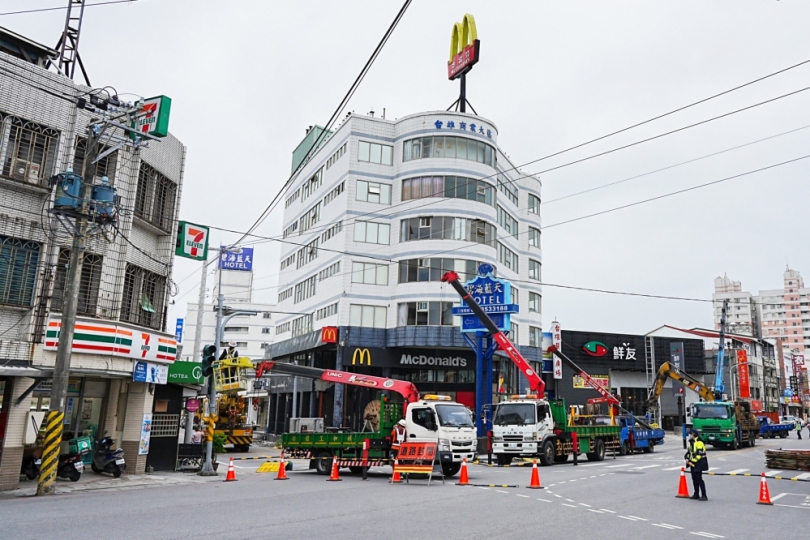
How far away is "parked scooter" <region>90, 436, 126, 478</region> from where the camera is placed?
20.1m

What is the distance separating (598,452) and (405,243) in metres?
18.8

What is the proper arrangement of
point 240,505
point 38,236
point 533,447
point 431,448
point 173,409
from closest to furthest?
point 240,505 → point 38,236 → point 431,448 → point 173,409 → point 533,447

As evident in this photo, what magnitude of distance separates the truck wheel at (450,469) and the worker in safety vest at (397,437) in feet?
5.54

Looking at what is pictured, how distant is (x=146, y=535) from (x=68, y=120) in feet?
45.4

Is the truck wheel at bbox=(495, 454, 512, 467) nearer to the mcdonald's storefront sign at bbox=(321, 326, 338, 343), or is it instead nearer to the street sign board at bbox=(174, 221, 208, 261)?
the street sign board at bbox=(174, 221, 208, 261)

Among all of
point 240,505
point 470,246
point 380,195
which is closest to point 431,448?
point 240,505

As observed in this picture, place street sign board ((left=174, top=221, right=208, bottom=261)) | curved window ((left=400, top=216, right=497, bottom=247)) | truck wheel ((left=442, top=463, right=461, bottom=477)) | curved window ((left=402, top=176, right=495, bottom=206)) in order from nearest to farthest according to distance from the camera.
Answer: truck wheel ((left=442, top=463, right=461, bottom=477))
street sign board ((left=174, top=221, right=208, bottom=261))
curved window ((left=400, top=216, right=497, bottom=247))
curved window ((left=402, top=176, right=495, bottom=206))

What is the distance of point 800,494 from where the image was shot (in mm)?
17391

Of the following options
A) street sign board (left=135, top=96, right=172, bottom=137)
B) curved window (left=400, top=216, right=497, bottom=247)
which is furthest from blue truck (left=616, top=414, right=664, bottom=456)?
street sign board (left=135, top=96, right=172, bottom=137)

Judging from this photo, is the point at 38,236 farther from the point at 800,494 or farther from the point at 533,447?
the point at 800,494

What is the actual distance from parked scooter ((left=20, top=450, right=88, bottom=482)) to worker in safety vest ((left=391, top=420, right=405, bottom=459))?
9.16 m

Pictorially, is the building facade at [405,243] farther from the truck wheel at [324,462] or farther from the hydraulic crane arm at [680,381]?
the truck wheel at [324,462]

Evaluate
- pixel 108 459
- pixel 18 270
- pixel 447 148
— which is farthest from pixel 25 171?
pixel 447 148

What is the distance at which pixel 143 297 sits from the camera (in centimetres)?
2217
